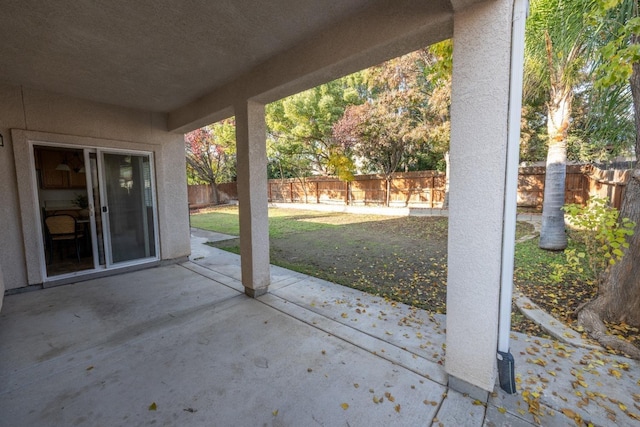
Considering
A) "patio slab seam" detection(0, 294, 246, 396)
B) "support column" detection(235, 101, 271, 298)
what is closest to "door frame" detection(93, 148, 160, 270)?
"patio slab seam" detection(0, 294, 246, 396)

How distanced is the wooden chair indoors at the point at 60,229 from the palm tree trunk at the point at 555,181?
9.29 m

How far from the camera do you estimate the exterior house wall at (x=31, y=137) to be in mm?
3715

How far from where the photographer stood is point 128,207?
16.2 feet

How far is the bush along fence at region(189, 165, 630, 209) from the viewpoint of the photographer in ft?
26.2

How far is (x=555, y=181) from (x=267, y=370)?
21.3ft

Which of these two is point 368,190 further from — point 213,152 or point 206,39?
point 206,39

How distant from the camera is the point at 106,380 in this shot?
2131 mm

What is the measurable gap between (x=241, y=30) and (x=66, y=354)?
344 cm

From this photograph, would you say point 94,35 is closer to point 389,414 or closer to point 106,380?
point 106,380

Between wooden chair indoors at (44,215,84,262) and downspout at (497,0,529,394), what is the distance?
6.51 meters

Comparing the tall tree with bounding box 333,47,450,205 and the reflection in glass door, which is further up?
the tall tree with bounding box 333,47,450,205

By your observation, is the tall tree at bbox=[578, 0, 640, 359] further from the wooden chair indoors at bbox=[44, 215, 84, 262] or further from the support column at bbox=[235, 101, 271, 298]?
the wooden chair indoors at bbox=[44, 215, 84, 262]

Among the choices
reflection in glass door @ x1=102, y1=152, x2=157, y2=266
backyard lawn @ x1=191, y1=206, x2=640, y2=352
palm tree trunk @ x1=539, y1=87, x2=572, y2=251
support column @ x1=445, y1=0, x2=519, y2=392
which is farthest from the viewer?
palm tree trunk @ x1=539, y1=87, x2=572, y2=251

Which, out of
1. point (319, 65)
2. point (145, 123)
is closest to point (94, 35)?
point (319, 65)
